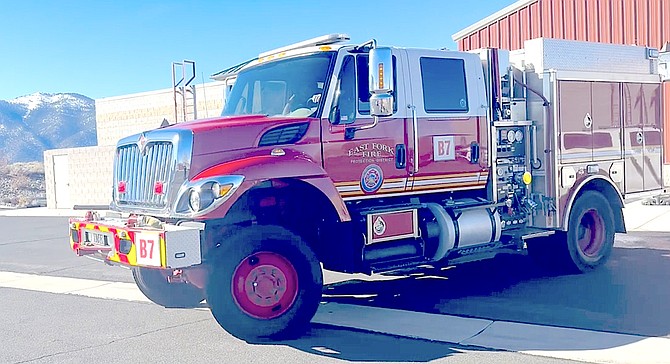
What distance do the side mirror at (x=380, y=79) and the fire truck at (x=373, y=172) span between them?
19mm

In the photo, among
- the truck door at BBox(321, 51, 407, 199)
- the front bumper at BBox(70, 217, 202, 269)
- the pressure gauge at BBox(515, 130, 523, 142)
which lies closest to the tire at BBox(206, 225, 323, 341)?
the front bumper at BBox(70, 217, 202, 269)

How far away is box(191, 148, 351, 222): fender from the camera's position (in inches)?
260

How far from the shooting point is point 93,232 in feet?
24.0

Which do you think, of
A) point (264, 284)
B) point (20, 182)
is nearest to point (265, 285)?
point (264, 284)

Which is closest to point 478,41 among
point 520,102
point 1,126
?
point 520,102

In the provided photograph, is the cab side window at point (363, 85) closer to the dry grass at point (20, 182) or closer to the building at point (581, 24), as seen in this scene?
the building at point (581, 24)

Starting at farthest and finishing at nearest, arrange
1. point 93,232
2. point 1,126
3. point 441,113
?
point 1,126
point 441,113
point 93,232

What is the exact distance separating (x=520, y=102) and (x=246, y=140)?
387 centimetres

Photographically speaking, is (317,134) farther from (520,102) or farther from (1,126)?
(1,126)

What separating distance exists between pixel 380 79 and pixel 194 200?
81.5 inches

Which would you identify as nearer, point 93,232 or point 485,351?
point 485,351

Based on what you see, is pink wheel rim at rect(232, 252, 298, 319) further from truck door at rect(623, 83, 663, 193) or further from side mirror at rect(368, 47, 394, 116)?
truck door at rect(623, 83, 663, 193)

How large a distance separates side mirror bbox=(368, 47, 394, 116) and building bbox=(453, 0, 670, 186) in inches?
490

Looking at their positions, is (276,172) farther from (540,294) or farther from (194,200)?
(540,294)
